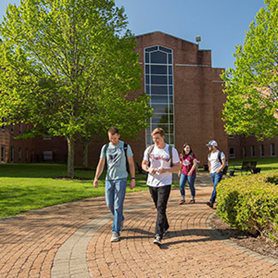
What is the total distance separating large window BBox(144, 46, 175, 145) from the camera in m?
38.2

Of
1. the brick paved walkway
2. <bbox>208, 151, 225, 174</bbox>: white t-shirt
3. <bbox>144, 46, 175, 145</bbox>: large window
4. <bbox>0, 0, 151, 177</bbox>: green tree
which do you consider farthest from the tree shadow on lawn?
<bbox>144, 46, 175, 145</bbox>: large window

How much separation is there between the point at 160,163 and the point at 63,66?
49.7 feet

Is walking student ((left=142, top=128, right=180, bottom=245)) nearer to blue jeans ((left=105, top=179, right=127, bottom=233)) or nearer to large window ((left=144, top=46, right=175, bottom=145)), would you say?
blue jeans ((left=105, top=179, right=127, bottom=233))

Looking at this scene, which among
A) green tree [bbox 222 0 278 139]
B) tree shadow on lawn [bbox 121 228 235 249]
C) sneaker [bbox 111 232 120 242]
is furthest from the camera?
green tree [bbox 222 0 278 139]

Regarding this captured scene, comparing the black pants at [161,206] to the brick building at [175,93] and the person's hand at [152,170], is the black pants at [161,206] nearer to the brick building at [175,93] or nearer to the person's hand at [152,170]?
the person's hand at [152,170]

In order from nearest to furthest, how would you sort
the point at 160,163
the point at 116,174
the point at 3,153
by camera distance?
the point at 160,163, the point at 116,174, the point at 3,153

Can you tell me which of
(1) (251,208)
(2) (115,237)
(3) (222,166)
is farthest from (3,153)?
(1) (251,208)

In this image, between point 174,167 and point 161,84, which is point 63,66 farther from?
point 161,84

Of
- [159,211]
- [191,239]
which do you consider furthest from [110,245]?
[191,239]

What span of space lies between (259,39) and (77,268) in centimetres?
2138

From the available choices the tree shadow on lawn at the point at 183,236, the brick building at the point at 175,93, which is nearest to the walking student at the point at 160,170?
the tree shadow on lawn at the point at 183,236

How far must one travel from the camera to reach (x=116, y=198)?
5852 millimetres

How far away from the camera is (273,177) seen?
330 inches

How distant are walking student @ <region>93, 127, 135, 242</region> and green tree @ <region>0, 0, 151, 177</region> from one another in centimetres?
1189
